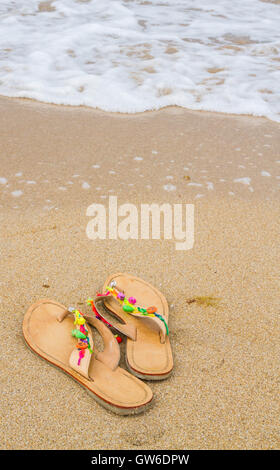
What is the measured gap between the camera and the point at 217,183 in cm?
268

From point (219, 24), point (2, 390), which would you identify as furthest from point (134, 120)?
point (219, 24)

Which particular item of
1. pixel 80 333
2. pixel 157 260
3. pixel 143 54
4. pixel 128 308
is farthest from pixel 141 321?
pixel 143 54

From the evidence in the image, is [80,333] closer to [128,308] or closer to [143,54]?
[128,308]

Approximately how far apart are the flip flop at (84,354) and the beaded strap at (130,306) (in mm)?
156

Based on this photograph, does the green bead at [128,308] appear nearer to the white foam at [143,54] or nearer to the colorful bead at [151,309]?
the colorful bead at [151,309]

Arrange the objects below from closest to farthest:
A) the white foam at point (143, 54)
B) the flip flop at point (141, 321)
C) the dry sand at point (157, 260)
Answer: the dry sand at point (157, 260) → the flip flop at point (141, 321) → the white foam at point (143, 54)

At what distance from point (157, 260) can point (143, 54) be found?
3.59m

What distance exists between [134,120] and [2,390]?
2.67 meters

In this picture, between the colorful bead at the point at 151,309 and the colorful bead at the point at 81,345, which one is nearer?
the colorful bead at the point at 81,345

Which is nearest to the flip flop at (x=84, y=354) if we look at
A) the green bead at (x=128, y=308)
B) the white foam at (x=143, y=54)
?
the green bead at (x=128, y=308)

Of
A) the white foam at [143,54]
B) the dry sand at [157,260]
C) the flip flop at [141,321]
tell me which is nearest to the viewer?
the dry sand at [157,260]

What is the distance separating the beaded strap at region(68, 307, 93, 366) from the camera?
1.48m

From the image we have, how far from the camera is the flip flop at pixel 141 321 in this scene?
4.80ft

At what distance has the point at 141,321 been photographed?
169cm
